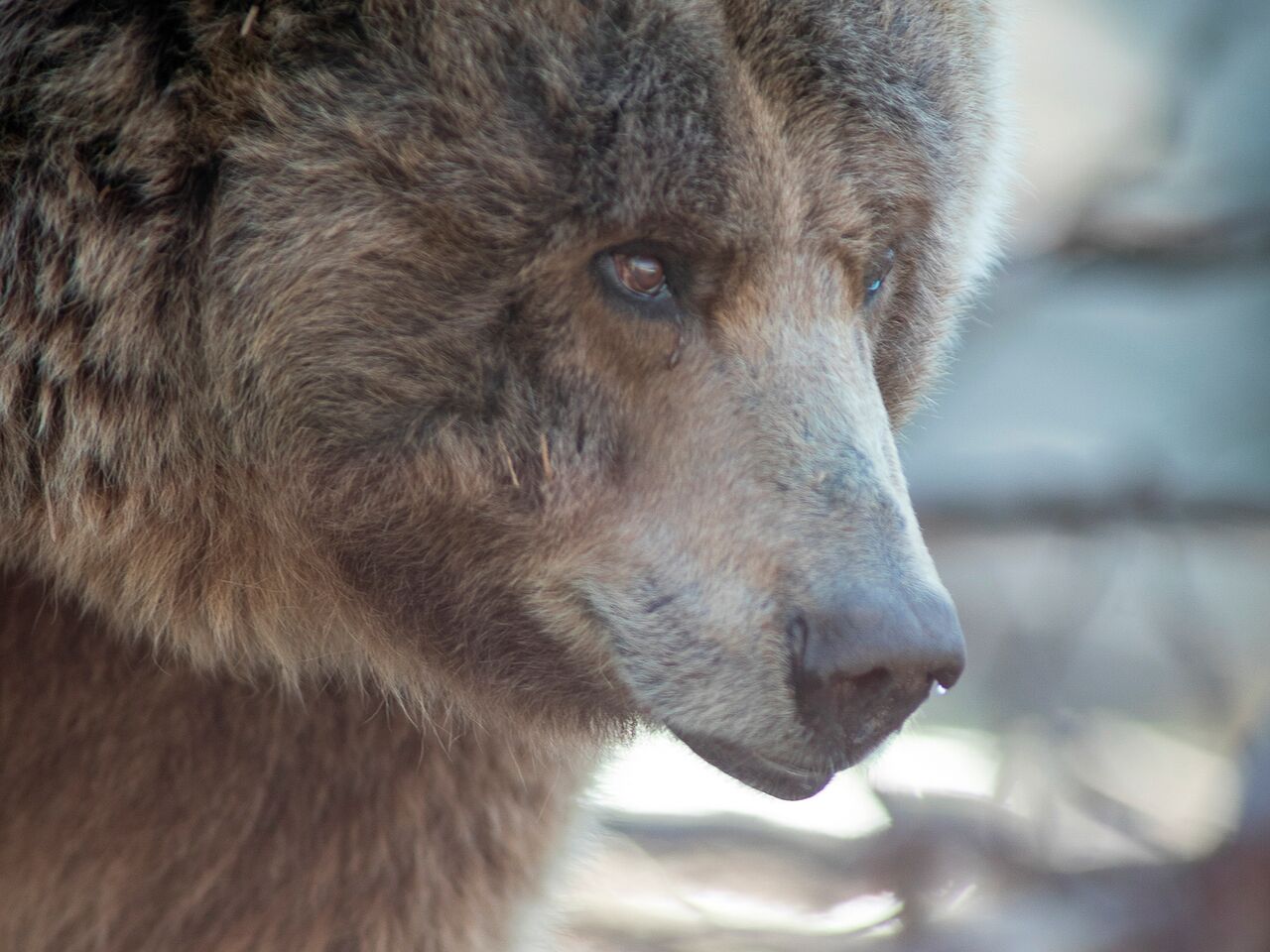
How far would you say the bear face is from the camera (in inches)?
85.7

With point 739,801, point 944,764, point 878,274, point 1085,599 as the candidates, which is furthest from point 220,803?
point 1085,599

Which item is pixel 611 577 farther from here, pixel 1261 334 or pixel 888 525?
pixel 1261 334

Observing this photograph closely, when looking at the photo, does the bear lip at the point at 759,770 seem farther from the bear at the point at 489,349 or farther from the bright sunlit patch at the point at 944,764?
the bright sunlit patch at the point at 944,764

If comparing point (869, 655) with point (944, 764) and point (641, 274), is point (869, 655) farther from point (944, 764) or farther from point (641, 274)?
point (944, 764)

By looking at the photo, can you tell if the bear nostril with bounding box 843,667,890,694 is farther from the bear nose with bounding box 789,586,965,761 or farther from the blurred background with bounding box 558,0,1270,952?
the blurred background with bounding box 558,0,1270,952

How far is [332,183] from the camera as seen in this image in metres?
2.19

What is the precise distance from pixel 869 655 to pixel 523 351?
2.11ft

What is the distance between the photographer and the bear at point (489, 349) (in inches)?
85.6

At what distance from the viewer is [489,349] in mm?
2234

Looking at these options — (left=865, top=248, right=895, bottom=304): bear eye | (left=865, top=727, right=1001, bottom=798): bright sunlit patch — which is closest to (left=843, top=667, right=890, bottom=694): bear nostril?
(left=865, top=248, right=895, bottom=304): bear eye

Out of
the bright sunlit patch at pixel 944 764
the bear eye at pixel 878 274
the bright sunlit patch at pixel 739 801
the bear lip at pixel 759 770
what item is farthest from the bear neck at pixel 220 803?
the bright sunlit patch at pixel 944 764

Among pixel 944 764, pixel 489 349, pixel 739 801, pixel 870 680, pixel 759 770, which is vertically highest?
pixel 489 349

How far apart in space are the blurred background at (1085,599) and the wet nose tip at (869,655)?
75.9 inches

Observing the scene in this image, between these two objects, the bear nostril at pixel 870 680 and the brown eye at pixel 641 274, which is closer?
the bear nostril at pixel 870 680
